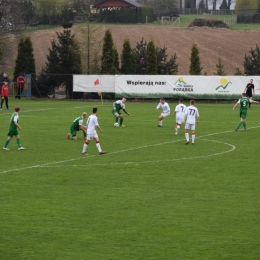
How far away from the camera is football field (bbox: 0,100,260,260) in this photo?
562 inches

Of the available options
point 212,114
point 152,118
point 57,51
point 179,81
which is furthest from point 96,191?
point 57,51

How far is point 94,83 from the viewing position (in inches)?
2356

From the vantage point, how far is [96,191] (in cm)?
1992

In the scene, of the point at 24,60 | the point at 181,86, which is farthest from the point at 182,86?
the point at 24,60

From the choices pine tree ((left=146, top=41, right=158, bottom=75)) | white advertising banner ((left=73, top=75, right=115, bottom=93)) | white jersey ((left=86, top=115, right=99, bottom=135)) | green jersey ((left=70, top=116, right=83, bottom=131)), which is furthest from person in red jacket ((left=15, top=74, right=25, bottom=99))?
white jersey ((left=86, top=115, right=99, bottom=135))

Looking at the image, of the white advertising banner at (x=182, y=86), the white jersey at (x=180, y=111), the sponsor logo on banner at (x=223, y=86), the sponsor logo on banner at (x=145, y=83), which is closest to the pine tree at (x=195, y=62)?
the white advertising banner at (x=182, y=86)

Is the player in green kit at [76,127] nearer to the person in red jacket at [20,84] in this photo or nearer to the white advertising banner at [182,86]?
the white advertising banner at [182,86]

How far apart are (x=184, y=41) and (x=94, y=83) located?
153ft

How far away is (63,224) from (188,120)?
1482 cm

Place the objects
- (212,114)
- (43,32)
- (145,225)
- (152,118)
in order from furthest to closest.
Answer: (43,32) → (212,114) → (152,118) → (145,225)

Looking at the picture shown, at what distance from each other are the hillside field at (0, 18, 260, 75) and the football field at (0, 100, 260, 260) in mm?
60008

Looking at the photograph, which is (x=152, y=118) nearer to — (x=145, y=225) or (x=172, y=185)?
(x=172, y=185)

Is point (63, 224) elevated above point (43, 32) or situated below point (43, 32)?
below

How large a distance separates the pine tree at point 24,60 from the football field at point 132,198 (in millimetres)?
28928
